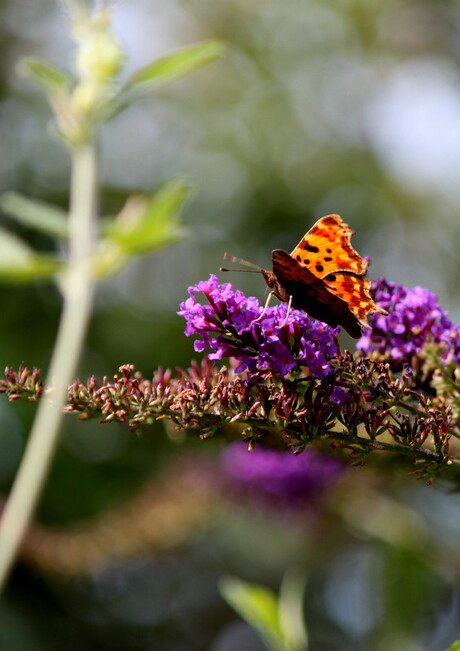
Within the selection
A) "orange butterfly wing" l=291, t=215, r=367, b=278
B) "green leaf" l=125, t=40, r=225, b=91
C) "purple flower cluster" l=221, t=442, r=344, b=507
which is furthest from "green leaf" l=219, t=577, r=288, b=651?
"purple flower cluster" l=221, t=442, r=344, b=507

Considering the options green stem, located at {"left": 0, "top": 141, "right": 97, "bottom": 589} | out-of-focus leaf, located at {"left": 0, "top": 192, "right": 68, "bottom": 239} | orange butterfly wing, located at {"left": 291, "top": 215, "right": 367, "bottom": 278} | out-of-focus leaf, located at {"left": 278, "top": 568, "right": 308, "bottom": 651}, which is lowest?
out-of-focus leaf, located at {"left": 278, "top": 568, "right": 308, "bottom": 651}

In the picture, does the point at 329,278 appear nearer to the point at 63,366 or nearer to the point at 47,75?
the point at 63,366

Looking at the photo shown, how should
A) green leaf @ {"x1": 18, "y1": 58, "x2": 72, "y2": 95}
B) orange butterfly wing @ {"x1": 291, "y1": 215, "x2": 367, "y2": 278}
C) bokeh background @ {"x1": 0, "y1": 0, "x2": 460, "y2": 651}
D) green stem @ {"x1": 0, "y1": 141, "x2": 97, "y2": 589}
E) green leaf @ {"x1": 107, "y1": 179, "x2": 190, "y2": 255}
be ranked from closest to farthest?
green stem @ {"x1": 0, "y1": 141, "x2": 97, "y2": 589} < green leaf @ {"x1": 107, "y1": 179, "x2": 190, "y2": 255} < green leaf @ {"x1": 18, "y1": 58, "x2": 72, "y2": 95} < orange butterfly wing @ {"x1": 291, "y1": 215, "x2": 367, "y2": 278} < bokeh background @ {"x1": 0, "y1": 0, "x2": 460, "y2": 651}

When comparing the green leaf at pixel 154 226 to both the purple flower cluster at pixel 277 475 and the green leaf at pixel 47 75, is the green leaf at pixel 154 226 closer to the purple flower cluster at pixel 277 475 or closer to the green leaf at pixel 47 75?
the green leaf at pixel 47 75

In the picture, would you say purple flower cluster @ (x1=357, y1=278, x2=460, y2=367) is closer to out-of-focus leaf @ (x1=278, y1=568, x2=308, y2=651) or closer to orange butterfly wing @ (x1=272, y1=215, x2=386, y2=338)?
orange butterfly wing @ (x1=272, y1=215, x2=386, y2=338)

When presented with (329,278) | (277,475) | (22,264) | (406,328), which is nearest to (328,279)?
(329,278)
